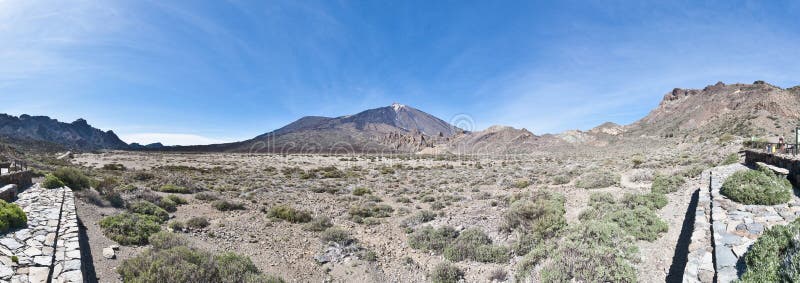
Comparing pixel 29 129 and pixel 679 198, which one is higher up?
pixel 29 129

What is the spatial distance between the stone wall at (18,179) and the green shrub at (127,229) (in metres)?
4.46

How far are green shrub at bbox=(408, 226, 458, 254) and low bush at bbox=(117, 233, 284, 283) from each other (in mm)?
4308

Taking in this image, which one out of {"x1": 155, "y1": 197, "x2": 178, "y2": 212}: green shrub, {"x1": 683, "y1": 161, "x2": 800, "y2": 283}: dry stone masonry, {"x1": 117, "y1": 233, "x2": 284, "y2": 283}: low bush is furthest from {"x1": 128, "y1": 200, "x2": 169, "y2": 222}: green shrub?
{"x1": 683, "y1": 161, "x2": 800, "y2": 283}: dry stone masonry

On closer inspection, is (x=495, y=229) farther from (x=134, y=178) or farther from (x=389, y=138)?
(x=389, y=138)

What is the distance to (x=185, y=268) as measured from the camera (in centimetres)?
630

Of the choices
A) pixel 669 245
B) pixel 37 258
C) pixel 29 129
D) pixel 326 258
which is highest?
pixel 29 129

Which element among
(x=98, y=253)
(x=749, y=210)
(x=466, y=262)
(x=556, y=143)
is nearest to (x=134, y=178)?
(x=98, y=253)

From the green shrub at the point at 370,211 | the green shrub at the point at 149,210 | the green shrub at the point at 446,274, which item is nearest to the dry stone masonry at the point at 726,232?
the green shrub at the point at 446,274

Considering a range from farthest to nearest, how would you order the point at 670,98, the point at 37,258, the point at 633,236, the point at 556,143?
the point at 670,98 < the point at 556,143 < the point at 633,236 < the point at 37,258

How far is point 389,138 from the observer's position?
A: 157 m

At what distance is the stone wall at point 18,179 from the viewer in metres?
10.1

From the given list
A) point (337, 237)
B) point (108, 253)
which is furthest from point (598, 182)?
point (108, 253)

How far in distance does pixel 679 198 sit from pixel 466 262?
8.39 m

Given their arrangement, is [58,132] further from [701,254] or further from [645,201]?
[701,254]
